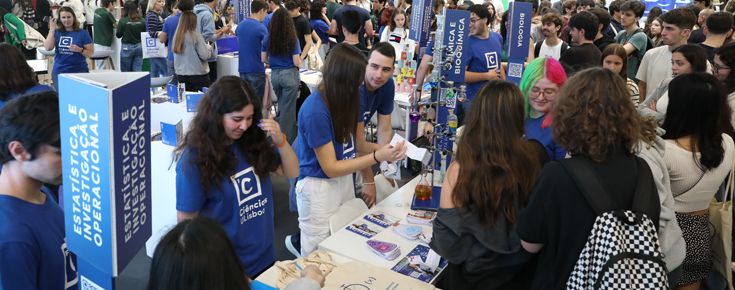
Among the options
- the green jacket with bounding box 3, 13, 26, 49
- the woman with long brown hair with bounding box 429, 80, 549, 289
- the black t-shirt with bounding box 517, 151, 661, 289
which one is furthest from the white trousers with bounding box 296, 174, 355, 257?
the green jacket with bounding box 3, 13, 26, 49

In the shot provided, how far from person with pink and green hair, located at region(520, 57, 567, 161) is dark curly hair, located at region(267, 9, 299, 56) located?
353cm

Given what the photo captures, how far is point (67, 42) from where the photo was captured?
538cm

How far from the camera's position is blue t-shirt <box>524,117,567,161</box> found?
2.33m

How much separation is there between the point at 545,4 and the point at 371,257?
6516 mm

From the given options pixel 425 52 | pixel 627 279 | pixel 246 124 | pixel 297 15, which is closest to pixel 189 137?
pixel 246 124

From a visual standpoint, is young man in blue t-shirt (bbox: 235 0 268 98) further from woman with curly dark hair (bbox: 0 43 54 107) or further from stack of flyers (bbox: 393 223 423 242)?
stack of flyers (bbox: 393 223 423 242)

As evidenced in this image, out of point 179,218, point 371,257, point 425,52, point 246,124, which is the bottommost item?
point 371,257

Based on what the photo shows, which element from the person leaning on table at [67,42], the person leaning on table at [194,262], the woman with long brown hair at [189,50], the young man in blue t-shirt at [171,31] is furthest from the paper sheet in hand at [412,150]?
the person leaning on table at [67,42]

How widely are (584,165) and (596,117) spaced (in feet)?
0.51

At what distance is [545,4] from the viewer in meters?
7.66

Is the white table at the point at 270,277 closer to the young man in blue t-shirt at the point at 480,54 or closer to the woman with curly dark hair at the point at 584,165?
the woman with curly dark hair at the point at 584,165

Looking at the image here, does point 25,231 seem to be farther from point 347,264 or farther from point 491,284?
point 491,284

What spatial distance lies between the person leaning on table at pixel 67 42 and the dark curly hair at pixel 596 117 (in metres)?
5.34

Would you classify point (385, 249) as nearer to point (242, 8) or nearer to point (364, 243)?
point (364, 243)
